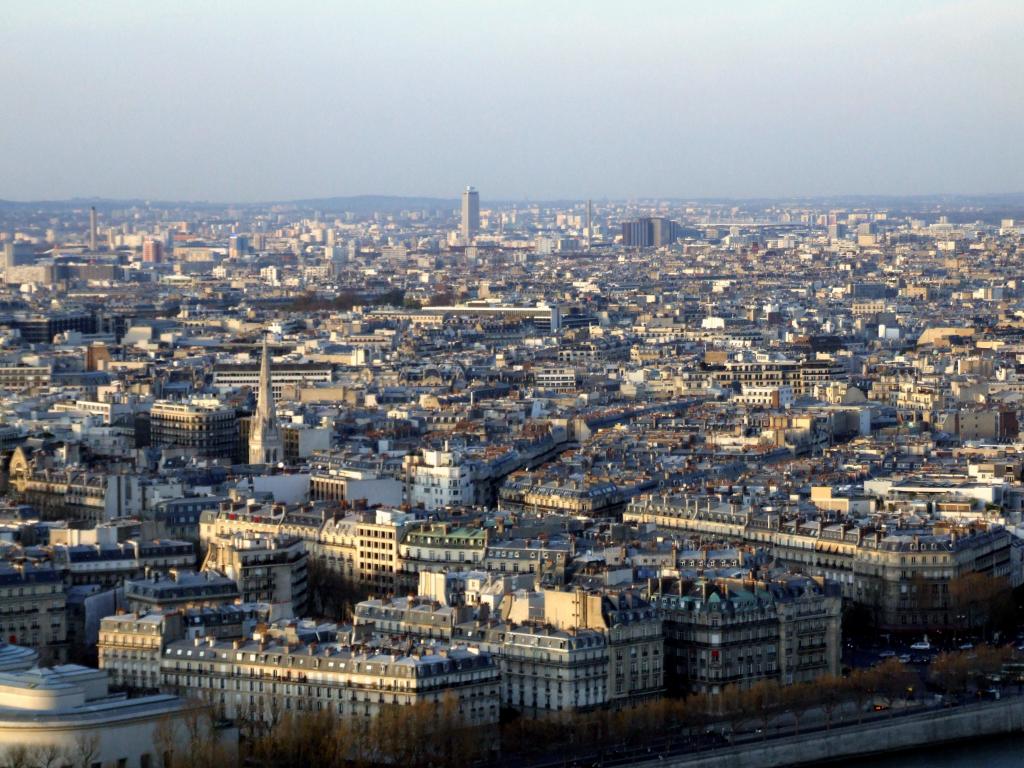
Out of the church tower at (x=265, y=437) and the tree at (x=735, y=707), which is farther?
the church tower at (x=265, y=437)

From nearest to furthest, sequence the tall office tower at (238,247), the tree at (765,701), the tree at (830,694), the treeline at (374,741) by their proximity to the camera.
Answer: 1. the treeline at (374,741)
2. the tree at (765,701)
3. the tree at (830,694)
4. the tall office tower at (238,247)

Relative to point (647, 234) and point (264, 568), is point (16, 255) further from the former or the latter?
point (264, 568)

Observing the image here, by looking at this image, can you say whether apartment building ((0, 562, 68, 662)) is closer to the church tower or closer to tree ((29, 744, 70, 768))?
tree ((29, 744, 70, 768))

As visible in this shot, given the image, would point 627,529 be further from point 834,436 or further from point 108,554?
point 834,436

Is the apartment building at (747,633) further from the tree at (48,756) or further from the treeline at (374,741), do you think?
the tree at (48,756)

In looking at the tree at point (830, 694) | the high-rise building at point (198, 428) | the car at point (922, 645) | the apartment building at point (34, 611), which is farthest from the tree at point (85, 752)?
the high-rise building at point (198, 428)

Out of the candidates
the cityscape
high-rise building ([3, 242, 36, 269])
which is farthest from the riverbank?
high-rise building ([3, 242, 36, 269])

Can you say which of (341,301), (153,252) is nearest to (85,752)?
Answer: (341,301)
